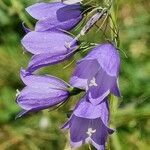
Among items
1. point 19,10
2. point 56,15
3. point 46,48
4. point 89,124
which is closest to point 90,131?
point 89,124

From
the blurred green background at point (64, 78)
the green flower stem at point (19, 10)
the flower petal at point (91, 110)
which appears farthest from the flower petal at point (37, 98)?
the green flower stem at point (19, 10)

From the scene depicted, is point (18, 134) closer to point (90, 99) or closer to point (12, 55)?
point (12, 55)

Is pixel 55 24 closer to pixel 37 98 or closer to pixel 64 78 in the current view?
pixel 37 98

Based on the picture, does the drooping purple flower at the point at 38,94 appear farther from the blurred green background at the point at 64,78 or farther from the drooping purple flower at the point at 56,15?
the blurred green background at the point at 64,78

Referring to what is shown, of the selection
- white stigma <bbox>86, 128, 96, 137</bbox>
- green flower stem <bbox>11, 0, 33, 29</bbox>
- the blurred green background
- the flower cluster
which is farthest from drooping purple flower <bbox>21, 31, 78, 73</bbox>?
green flower stem <bbox>11, 0, 33, 29</bbox>

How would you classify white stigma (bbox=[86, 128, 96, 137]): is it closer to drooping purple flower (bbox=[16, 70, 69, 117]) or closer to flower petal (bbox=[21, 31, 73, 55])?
drooping purple flower (bbox=[16, 70, 69, 117])

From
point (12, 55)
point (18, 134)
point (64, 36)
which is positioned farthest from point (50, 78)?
point (12, 55)
